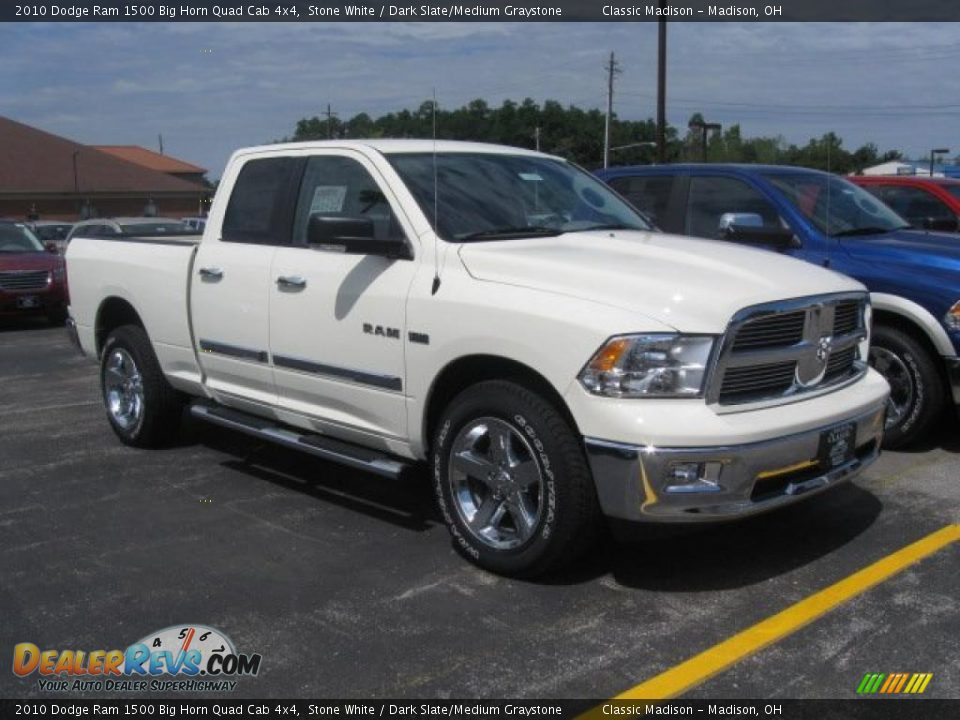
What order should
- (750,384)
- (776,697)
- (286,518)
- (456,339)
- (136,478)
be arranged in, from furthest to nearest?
(136,478) < (286,518) < (456,339) < (750,384) < (776,697)

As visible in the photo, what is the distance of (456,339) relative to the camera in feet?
14.9

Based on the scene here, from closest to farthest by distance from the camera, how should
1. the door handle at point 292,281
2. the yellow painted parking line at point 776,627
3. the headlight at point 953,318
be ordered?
the yellow painted parking line at point 776,627 < the door handle at point 292,281 < the headlight at point 953,318

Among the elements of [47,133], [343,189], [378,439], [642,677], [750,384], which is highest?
[47,133]

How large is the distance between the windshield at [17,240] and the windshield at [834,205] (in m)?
13.0

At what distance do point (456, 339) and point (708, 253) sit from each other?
4.28 ft

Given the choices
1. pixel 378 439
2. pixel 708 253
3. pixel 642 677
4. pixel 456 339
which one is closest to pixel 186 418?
pixel 378 439

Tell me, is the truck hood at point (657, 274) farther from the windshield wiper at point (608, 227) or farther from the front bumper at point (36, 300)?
the front bumper at point (36, 300)

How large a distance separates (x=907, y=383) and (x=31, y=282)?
1321cm

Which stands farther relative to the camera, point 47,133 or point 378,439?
point 47,133

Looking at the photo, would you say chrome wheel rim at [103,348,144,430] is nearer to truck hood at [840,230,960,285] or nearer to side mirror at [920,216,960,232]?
truck hood at [840,230,960,285]

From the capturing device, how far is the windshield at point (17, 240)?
1627 cm

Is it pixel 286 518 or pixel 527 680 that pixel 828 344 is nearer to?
pixel 527 680

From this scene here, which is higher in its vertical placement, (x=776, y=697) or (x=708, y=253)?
(x=708, y=253)

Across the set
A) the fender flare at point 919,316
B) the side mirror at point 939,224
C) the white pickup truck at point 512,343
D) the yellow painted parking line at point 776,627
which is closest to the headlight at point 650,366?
the white pickup truck at point 512,343
